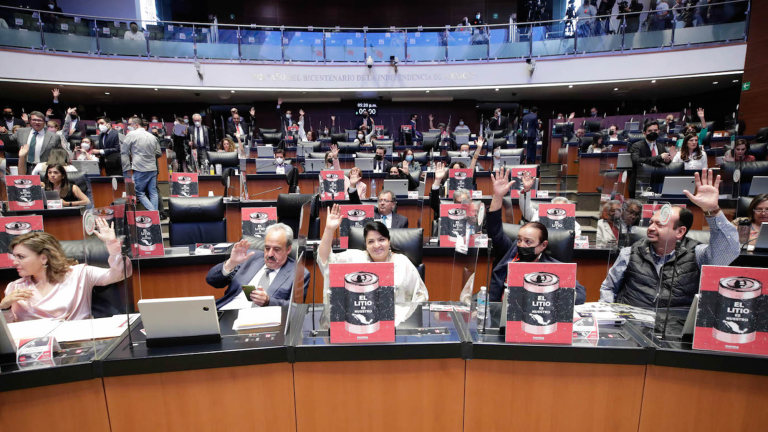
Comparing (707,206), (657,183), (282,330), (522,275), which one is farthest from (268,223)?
(657,183)

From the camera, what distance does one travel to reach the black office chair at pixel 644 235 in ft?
8.48

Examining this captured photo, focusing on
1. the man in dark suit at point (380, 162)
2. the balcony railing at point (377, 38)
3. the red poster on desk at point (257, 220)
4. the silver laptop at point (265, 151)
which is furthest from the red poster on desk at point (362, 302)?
the balcony railing at point (377, 38)

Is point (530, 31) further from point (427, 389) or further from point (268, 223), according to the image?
point (427, 389)

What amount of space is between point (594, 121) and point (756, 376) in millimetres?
11415

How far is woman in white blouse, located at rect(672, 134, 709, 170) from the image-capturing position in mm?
5328

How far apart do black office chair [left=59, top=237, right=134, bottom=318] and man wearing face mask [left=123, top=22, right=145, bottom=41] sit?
10.8m

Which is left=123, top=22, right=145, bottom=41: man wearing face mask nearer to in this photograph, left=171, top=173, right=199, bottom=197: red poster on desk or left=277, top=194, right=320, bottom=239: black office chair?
left=171, top=173, right=199, bottom=197: red poster on desk

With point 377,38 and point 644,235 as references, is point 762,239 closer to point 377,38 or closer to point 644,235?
point 644,235

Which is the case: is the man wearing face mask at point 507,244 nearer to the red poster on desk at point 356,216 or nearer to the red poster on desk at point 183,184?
the red poster on desk at point 356,216

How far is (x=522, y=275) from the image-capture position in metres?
1.49

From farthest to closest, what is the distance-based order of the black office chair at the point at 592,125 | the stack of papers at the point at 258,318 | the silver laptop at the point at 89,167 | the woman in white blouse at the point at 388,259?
the black office chair at the point at 592,125
the silver laptop at the point at 89,167
the woman in white blouse at the point at 388,259
the stack of papers at the point at 258,318

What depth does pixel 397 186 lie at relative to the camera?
502 cm

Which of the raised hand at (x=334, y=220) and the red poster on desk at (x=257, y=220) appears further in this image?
the red poster on desk at (x=257, y=220)

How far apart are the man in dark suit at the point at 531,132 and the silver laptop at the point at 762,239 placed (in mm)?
7778
